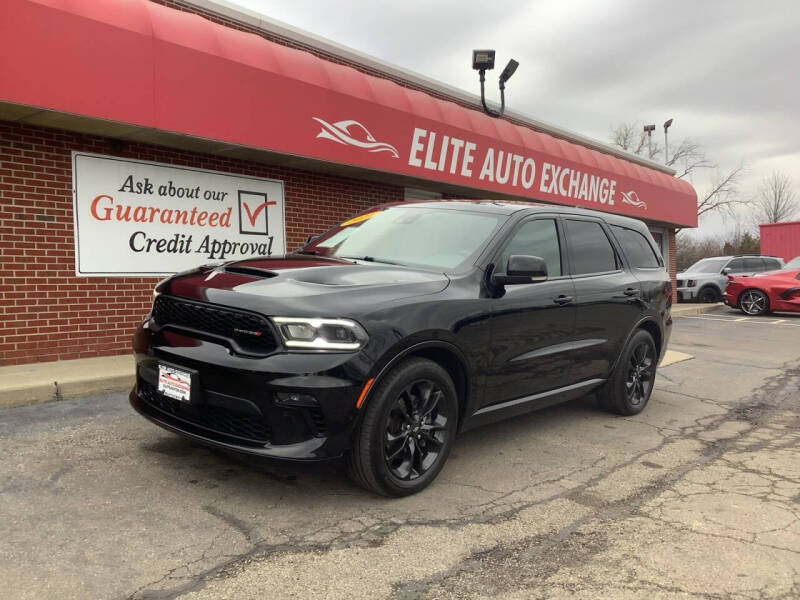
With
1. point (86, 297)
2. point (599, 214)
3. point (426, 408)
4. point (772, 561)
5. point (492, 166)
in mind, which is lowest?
point (772, 561)

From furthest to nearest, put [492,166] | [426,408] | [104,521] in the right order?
[492,166]
[426,408]
[104,521]

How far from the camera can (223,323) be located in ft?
10.4

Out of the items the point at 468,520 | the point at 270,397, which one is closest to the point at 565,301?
the point at 468,520

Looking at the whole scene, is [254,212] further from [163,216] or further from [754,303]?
[754,303]

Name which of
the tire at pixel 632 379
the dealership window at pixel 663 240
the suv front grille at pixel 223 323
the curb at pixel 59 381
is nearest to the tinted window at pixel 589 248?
the tire at pixel 632 379

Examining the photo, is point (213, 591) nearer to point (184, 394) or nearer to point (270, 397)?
point (270, 397)

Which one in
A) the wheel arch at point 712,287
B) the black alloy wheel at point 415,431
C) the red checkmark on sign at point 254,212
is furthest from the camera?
the wheel arch at point 712,287

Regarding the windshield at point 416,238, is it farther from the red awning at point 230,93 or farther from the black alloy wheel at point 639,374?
the red awning at point 230,93

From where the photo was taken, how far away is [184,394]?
10.6 feet

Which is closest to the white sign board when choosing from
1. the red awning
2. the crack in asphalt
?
the red awning

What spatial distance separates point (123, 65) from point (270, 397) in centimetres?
480

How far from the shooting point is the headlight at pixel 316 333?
3.03 m

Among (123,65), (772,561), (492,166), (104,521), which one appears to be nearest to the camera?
(772,561)

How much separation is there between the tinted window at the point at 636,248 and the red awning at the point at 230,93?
168 inches
